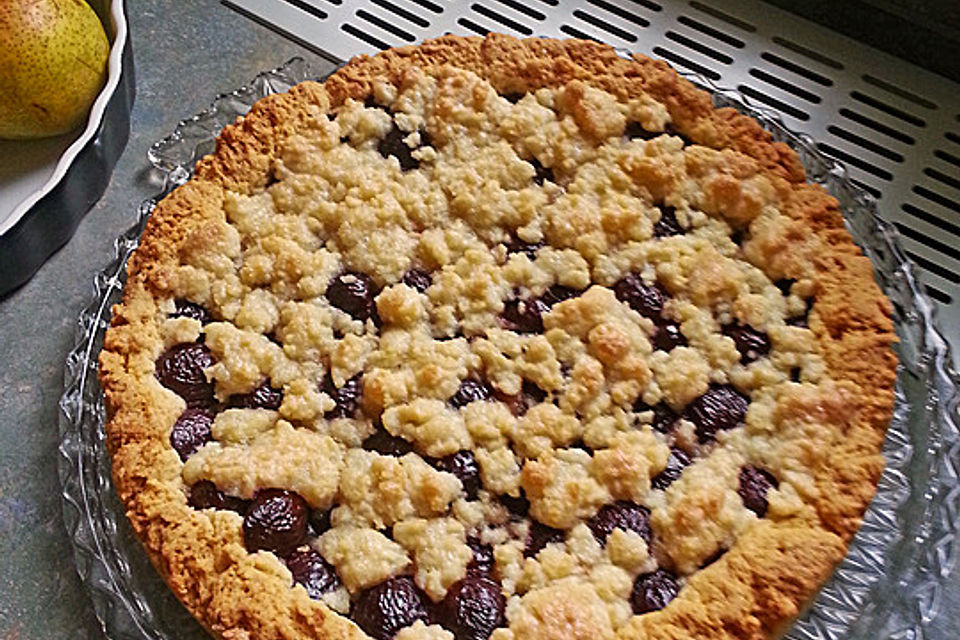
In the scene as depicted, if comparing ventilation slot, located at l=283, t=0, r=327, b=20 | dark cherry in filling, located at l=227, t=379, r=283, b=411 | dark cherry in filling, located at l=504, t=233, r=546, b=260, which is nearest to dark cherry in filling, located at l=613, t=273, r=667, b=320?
dark cherry in filling, located at l=504, t=233, r=546, b=260

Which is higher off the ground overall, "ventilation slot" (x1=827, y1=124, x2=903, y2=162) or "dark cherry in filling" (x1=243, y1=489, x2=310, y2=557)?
"ventilation slot" (x1=827, y1=124, x2=903, y2=162)

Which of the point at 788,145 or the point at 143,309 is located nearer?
the point at 143,309

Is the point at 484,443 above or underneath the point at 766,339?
underneath

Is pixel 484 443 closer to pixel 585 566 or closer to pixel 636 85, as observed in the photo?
pixel 585 566

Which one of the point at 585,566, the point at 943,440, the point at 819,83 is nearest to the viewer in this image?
the point at 585,566

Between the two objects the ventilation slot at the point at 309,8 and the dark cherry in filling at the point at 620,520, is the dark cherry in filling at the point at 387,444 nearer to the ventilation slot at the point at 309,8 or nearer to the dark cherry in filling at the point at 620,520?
the dark cherry in filling at the point at 620,520

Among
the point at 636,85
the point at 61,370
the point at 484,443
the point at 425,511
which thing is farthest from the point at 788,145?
the point at 61,370

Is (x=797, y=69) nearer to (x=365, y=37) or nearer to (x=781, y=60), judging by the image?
(x=781, y=60)

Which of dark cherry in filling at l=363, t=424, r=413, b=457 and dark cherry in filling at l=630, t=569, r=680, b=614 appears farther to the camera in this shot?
dark cherry in filling at l=363, t=424, r=413, b=457

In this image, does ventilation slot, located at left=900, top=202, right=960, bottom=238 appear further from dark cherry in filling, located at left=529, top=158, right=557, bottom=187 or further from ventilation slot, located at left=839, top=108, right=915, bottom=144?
dark cherry in filling, located at left=529, top=158, right=557, bottom=187
